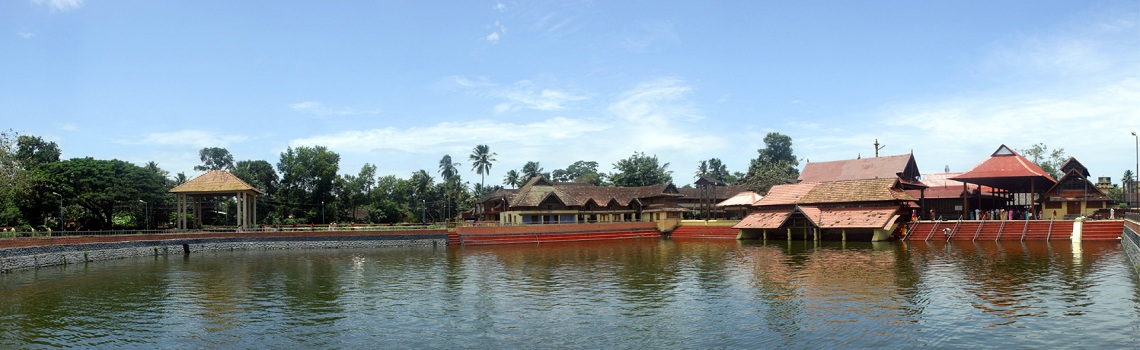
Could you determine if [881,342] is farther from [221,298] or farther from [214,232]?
[214,232]

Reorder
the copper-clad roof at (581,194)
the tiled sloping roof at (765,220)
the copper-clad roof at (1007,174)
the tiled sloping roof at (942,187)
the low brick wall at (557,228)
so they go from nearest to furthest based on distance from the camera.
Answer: the copper-clad roof at (1007,174) → the tiled sloping roof at (765,220) → the low brick wall at (557,228) → the tiled sloping roof at (942,187) → the copper-clad roof at (581,194)

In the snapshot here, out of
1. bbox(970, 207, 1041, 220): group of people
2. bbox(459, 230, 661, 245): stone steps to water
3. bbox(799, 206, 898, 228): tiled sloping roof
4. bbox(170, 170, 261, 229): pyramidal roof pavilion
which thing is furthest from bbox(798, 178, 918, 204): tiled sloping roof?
bbox(170, 170, 261, 229): pyramidal roof pavilion

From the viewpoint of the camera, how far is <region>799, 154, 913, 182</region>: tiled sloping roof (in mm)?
61594

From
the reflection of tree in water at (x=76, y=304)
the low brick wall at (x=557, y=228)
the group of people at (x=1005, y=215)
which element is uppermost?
the group of people at (x=1005, y=215)

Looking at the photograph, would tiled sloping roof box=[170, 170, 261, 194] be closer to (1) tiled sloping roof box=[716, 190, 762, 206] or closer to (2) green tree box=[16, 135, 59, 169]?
(2) green tree box=[16, 135, 59, 169]

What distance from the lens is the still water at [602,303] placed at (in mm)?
16188

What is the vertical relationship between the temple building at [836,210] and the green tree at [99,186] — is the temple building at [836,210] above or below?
below

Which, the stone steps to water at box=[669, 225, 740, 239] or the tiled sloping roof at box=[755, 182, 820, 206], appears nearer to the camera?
the tiled sloping roof at box=[755, 182, 820, 206]

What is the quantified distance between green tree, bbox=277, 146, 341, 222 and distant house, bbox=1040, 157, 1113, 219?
59.0 meters

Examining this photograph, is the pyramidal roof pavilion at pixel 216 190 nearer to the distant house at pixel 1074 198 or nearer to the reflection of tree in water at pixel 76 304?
the reflection of tree in water at pixel 76 304

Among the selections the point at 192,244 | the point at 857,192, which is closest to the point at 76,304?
the point at 192,244

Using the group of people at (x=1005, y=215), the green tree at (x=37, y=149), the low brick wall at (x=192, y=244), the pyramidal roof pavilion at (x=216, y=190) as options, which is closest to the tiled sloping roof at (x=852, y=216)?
the group of people at (x=1005, y=215)

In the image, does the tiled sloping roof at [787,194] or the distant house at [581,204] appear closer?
the tiled sloping roof at [787,194]

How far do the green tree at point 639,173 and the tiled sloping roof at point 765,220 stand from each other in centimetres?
2517
